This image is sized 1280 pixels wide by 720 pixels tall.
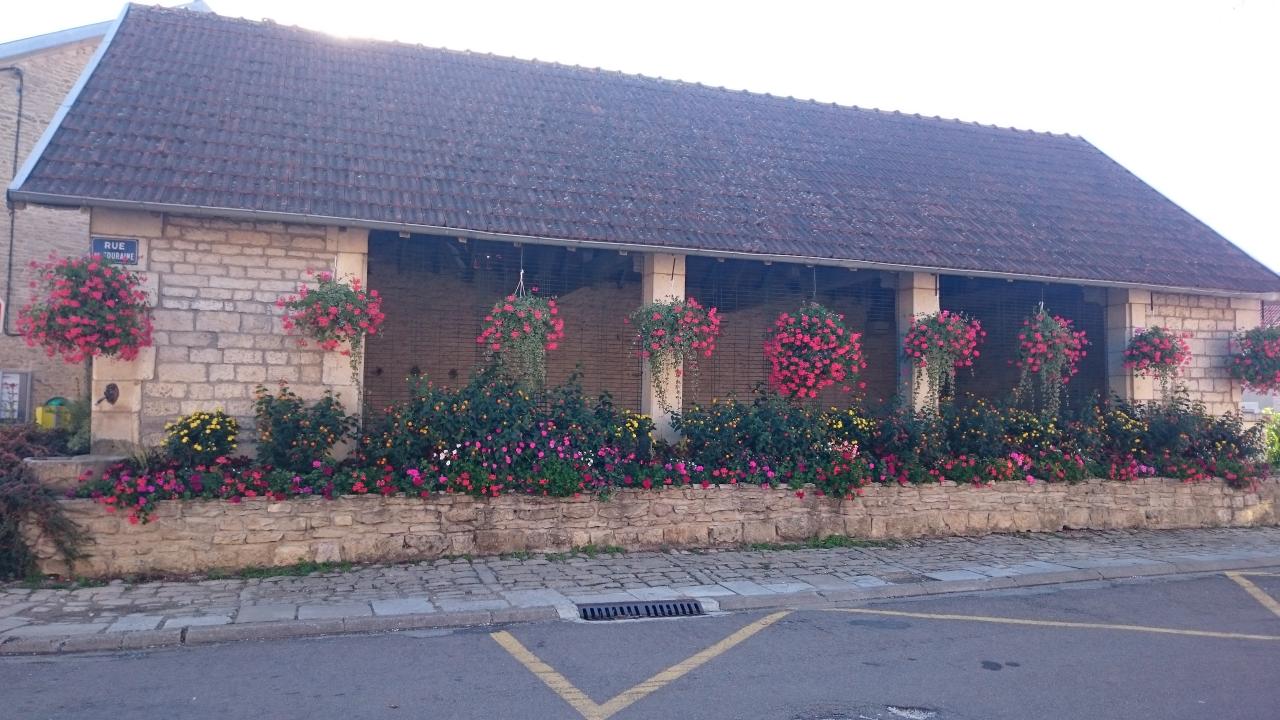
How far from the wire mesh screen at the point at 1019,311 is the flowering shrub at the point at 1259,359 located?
1.80 m

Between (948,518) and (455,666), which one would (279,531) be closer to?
(455,666)

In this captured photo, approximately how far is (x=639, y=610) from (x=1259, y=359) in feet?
34.6

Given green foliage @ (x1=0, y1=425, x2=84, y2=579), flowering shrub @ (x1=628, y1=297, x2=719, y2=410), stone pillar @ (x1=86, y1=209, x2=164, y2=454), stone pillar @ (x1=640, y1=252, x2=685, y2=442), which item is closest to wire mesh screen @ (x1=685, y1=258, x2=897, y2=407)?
stone pillar @ (x1=640, y1=252, x2=685, y2=442)

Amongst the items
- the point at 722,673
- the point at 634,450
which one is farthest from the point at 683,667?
the point at 634,450

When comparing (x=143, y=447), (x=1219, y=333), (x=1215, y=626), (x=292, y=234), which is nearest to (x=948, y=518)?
(x=1215, y=626)

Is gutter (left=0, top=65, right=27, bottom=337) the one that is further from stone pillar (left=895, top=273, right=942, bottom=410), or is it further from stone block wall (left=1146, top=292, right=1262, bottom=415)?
stone block wall (left=1146, top=292, right=1262, bottom=415)

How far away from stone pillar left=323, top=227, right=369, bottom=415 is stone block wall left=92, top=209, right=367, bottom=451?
0.01 meters

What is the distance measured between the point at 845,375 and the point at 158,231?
7708mm

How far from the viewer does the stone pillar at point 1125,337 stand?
12.7 meters

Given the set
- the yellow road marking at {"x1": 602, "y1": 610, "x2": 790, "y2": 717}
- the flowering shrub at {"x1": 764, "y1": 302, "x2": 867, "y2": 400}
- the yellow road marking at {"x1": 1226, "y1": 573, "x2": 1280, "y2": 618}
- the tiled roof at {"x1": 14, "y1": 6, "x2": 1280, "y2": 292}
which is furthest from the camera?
the flowering shrub at {"x1": 764, "y1": 302, "x2": 867, "y2": 400}

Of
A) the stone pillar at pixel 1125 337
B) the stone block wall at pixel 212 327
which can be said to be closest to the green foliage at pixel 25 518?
the stone block wall at pixel 212 327

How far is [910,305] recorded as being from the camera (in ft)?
38.4

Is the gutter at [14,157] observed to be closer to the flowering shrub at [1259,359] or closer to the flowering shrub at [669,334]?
the flowering shrub at [669,334]

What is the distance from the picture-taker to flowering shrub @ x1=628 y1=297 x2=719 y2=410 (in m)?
10.2
